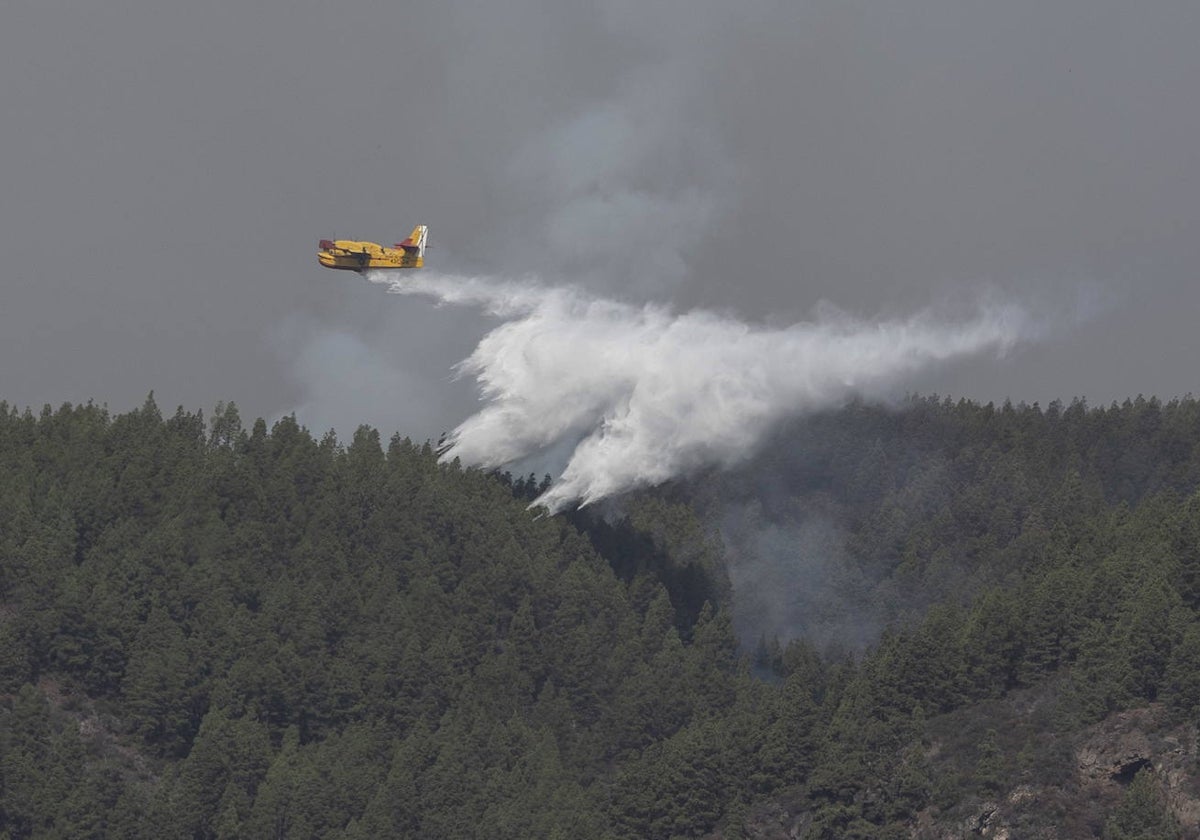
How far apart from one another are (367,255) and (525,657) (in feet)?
90.2

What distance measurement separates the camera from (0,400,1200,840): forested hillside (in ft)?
436

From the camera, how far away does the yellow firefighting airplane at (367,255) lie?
154 m

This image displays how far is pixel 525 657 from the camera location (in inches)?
6791

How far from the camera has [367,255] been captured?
6102 inches

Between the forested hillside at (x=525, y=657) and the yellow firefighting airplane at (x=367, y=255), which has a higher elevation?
the yellow firefighting airplane at (x=367, y=255)

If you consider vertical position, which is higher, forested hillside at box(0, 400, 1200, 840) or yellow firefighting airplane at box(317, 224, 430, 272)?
yellow firefighting airplane at box(317, 224, 430, 272)

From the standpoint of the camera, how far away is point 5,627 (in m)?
162

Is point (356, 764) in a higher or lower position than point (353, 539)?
lower

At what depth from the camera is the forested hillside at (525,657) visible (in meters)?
133

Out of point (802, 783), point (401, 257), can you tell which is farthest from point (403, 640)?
point (802, 783)

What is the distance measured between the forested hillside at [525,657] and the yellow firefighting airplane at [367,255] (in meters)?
22.0

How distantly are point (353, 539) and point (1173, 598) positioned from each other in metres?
59.3

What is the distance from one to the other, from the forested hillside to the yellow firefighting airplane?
22000mm

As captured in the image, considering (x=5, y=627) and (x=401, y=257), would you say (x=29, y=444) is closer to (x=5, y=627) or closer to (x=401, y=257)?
(x=5, y=627)
